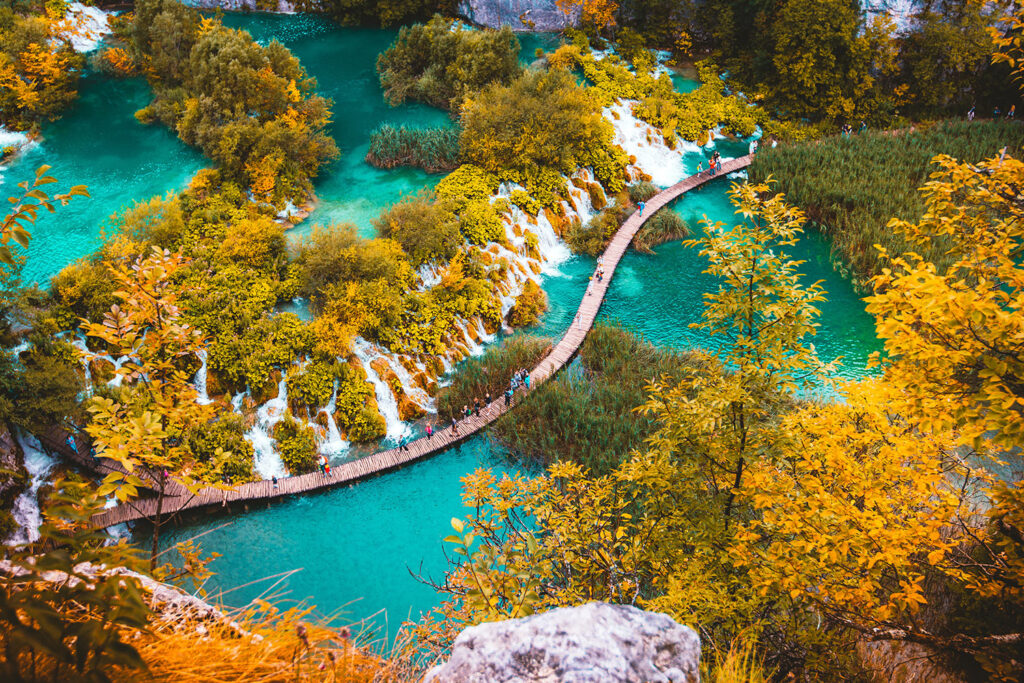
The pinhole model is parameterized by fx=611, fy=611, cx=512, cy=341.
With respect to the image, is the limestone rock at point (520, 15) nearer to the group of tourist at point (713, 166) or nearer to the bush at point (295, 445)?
the group of tourist at point (713, 166)

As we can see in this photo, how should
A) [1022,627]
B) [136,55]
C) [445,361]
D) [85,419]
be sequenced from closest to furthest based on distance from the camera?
[1022,627] → [85,419] → [445,361] → [136,55]

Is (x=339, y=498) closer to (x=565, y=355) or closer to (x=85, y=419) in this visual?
(x=85, y=419)

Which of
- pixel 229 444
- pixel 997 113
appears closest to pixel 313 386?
pixel 229 444

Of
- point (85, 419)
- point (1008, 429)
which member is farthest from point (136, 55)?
point (1008, 429)

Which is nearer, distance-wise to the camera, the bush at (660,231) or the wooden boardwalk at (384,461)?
the wooden boardwalk at (384,461)

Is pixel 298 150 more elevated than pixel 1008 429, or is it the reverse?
Answer: pixel 1008 429

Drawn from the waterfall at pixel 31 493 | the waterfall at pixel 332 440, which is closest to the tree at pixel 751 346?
the waterfall at pixel 332 440
